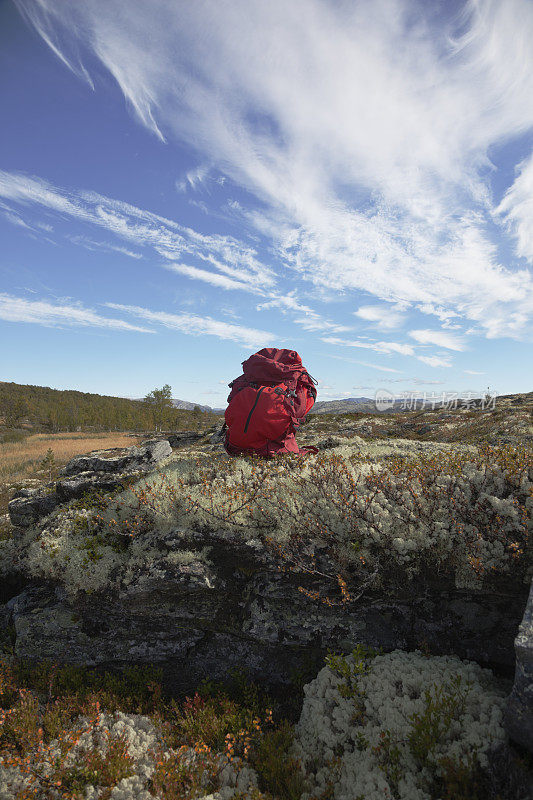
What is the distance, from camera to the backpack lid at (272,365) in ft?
25.7

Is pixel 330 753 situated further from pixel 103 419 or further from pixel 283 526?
pixel 103 419

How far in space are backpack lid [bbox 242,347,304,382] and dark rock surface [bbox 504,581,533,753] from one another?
568cm

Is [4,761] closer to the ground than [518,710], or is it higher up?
closer to the ground

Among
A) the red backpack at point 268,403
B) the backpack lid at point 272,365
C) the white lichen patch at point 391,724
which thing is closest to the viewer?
the white lichen patch at point 391,724

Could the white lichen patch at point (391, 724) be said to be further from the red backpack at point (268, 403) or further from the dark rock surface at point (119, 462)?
the dark rock surface at point (119, 462)

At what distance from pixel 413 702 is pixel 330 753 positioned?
99 cm

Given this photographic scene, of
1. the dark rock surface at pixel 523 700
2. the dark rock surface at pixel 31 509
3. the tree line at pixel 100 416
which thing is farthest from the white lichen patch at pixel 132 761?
the tree line at pixel 100 416

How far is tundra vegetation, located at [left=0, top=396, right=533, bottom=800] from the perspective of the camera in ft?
11.3

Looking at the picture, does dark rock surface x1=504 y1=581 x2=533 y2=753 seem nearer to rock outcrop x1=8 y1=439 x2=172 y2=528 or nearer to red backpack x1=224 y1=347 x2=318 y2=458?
red backpack x1=224 y1=347 x2=318 y2=458

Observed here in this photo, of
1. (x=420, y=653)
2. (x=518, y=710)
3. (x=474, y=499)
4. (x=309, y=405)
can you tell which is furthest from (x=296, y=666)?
(x=309, y=405)

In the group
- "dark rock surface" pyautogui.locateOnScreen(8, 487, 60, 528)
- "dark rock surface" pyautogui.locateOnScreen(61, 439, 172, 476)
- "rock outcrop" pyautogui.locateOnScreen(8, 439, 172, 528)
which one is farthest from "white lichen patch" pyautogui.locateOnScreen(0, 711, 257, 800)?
"dark rock surface" pyautogui.locateOnScreen(61, 439, 172, 476)

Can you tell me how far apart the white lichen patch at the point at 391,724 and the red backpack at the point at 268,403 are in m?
4.35

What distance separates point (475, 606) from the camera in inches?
173

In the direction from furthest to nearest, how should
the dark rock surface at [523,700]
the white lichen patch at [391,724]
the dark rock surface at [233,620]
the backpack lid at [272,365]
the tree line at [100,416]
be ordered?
the tree line at [100,416]
the backpack lid at [272,365]
the dark rock surface at [233,620]
the white lichen patch at [391,724]
the dark rock surface at [523,700]
